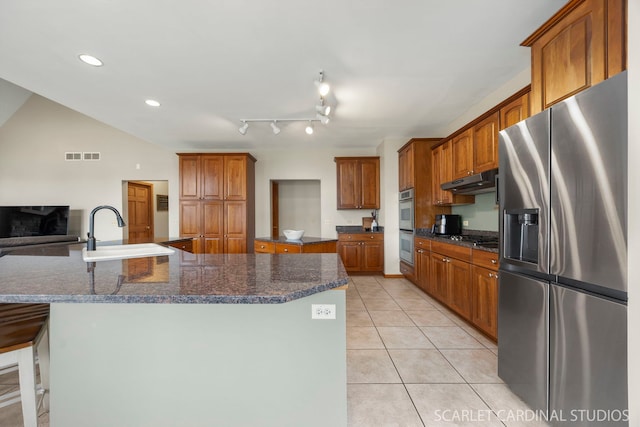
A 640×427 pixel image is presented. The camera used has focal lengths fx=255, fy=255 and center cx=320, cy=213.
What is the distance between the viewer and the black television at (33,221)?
16.0 feet

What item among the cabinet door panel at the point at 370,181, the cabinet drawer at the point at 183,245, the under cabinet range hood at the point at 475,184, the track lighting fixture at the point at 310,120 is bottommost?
the cabinet drawer at the point at 183,245

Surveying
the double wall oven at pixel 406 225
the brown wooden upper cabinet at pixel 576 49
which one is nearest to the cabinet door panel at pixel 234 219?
the double wall oven at pixel 406 225

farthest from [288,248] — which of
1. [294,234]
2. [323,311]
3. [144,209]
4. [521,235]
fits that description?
[144,209]

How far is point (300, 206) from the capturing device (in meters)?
6.21

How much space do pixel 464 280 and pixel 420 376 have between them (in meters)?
1.21

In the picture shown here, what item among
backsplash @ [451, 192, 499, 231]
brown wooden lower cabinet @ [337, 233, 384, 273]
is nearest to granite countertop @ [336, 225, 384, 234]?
brown wooden lower cabinet @ [337, 233, 384, 273]

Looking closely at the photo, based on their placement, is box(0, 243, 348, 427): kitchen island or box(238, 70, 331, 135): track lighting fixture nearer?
box(0, 243, 348, 427): kitchen island

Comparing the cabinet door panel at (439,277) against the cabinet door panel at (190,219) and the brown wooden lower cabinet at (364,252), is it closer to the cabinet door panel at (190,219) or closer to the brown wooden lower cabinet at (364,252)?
the brown wooden lower cabinet at (364,252)

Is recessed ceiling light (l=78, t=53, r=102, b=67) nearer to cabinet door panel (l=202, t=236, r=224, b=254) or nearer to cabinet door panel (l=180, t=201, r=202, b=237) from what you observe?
cabinet door panel (l=180, t=201, r=202, b=237)

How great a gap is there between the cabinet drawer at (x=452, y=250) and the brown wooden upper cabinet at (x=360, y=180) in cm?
197

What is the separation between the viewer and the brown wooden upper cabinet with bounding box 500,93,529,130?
2.08m

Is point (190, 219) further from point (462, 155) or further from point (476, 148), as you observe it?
point (476, 148)

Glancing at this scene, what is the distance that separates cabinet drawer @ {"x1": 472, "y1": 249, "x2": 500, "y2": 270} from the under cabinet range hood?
73 centimetres

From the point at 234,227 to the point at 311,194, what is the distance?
82.1 inches
